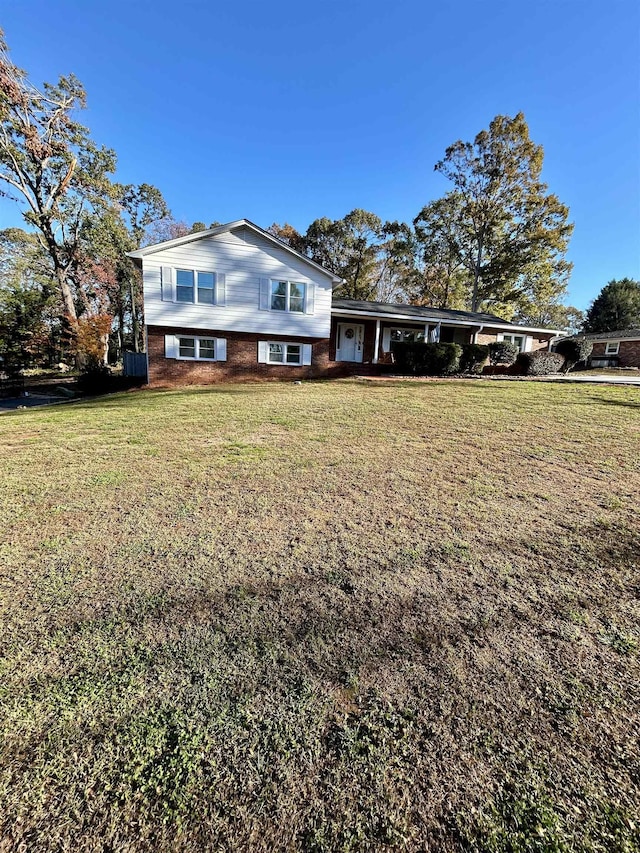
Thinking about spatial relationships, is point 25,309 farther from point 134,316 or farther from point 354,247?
point 354,247

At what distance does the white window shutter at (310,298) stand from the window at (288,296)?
0.14m

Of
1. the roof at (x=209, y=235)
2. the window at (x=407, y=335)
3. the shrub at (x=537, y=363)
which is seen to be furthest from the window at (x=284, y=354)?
the shrub at (x=537, y=363)

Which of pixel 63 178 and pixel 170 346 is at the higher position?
pixel 63 178

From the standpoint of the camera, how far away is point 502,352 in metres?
19.5

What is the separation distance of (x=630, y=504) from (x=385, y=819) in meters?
3.85

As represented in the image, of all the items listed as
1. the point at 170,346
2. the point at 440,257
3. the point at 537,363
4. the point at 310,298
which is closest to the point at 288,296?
the point at 310,298

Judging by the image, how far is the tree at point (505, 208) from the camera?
2567 cm

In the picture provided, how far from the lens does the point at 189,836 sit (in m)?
1.29

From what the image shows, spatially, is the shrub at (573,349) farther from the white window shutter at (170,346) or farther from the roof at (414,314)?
the white window shutter at (170,346)

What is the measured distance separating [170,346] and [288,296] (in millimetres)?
5611

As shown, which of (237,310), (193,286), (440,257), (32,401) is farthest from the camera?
(440,257)

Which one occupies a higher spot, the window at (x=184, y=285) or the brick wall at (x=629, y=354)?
the window at (x=184, y=285)

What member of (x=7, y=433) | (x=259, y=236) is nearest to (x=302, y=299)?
(x=259, y=236)

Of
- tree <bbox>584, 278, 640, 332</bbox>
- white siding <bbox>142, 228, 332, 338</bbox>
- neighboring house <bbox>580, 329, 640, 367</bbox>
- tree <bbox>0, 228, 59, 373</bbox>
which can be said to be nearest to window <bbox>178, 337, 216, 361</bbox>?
white siding <bbox>142, 228, 332, 338</bbox>
